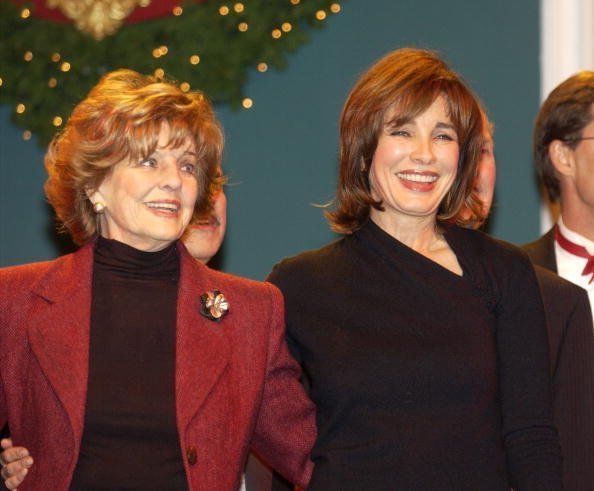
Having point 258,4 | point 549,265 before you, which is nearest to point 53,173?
point 549,265

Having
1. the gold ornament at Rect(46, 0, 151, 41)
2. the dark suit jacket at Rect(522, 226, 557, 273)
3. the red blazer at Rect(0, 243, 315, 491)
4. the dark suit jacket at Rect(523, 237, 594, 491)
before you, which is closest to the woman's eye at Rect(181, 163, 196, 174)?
the red blazer at Rect(0, 243, 315, 491)

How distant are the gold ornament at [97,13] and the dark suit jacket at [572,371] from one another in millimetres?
2612

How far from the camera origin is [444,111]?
304 cm

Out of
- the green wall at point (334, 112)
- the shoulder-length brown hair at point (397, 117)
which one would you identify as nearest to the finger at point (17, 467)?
the shoulder-length brown hair at point (397, 117)

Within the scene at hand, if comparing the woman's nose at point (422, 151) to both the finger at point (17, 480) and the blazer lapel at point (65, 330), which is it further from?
the finger at point (17, 480)

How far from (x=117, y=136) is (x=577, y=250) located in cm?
162

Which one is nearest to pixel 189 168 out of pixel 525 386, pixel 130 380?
pixel 130 380

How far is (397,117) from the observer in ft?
9.87

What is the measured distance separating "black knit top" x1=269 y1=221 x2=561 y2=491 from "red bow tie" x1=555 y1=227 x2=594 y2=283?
0.65 meters

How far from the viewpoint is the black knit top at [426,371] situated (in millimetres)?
2807

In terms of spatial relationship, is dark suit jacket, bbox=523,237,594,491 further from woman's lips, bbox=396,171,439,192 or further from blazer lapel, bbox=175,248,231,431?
blazer lapel, bbox=175,248,231,431

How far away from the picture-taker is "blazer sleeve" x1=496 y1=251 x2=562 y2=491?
9.26ft

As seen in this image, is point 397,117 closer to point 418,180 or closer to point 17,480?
point 418,180

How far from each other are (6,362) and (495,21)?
2.68 meters
